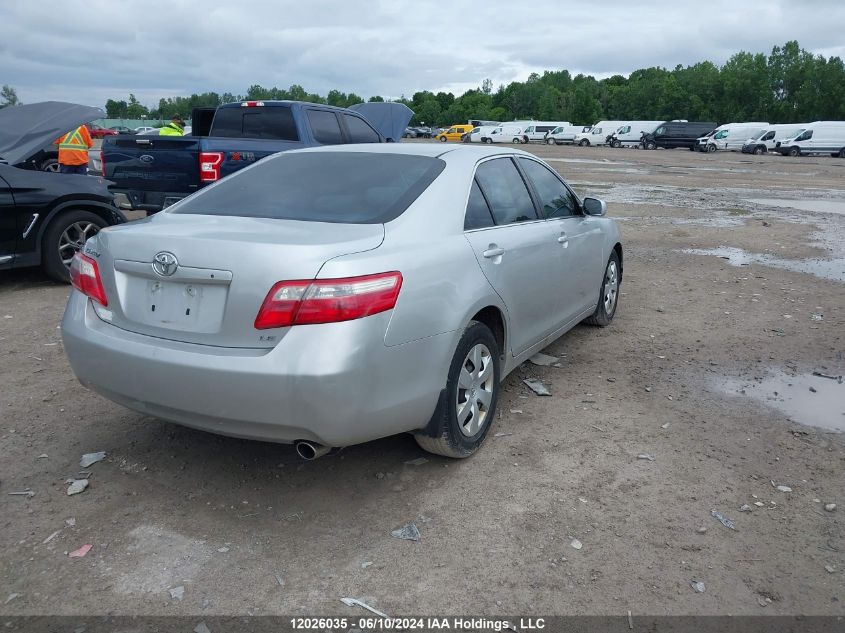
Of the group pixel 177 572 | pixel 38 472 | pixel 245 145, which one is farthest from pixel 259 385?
pixel 245 145

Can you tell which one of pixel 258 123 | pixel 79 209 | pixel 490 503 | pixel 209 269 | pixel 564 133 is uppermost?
pixel 258 123

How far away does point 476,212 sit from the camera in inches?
162

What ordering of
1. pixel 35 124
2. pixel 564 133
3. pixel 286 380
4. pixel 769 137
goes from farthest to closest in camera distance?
1. pixel 564 133
2. pixel 769 137
3. pixel 35 124
4. pixel 286 380

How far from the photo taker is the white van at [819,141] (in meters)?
46.2

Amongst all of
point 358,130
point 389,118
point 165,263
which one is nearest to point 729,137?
point 389,118

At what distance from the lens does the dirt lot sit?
284 centimetres

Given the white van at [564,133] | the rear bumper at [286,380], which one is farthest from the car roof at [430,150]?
the white van at [564,133]

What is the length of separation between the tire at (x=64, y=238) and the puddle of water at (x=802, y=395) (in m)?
6.43

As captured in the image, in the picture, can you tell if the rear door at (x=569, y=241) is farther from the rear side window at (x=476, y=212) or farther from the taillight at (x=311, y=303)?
the taillight at (x=311, y=303)

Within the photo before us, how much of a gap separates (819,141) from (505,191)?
50158mm

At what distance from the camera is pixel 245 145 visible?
9.28 meters

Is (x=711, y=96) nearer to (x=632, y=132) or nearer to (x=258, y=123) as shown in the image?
(x=632, y=132)

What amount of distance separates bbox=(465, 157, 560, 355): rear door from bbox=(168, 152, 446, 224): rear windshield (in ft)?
1.29

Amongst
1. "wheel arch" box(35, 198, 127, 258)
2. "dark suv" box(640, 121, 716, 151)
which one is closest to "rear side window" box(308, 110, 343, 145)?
"wheel arch" box(35, 198, 127, 258)
